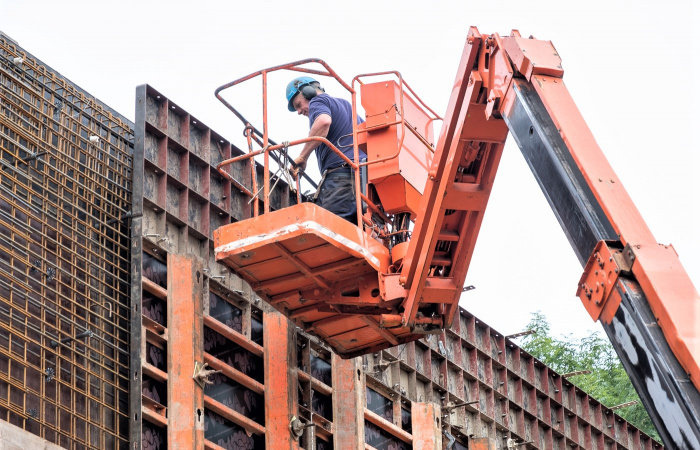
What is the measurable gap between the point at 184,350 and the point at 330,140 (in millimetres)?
3130

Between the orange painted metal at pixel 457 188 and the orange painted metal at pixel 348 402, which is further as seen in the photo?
the orange painted metal at pixel 348 402

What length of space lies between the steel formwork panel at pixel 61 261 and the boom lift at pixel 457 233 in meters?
1.64

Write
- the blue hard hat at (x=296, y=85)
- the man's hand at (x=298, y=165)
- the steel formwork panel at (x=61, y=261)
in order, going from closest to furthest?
the steel formwork panel at (x=61, y=261) → the man's hand at (x=298, y=165) → the blue hard hat at (x=296, y=85)

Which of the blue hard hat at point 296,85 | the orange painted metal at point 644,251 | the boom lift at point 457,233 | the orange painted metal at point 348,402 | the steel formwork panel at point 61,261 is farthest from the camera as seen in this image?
the orange painted metal at point 348,402

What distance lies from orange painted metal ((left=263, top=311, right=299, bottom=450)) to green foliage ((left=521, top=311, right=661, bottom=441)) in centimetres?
2527

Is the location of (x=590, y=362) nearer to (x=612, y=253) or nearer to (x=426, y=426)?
(x=426, y=426)

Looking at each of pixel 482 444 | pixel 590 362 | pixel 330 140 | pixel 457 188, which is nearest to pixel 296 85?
pixel 330 140

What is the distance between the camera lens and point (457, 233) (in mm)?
13117

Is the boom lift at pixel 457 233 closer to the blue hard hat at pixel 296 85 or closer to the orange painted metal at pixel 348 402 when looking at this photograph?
the blue hard hat at pixel 296 85

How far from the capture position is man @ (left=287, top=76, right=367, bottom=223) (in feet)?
47.0

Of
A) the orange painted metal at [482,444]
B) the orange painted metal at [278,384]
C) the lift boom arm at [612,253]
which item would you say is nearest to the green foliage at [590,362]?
the orange painted metal at [482,444]

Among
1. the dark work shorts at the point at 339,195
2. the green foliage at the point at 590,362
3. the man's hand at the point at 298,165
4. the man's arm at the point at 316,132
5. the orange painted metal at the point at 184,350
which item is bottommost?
the orange painted metal at the point at 184,350

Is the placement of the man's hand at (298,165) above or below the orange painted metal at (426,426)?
above

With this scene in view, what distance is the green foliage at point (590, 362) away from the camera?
39.6 meters
